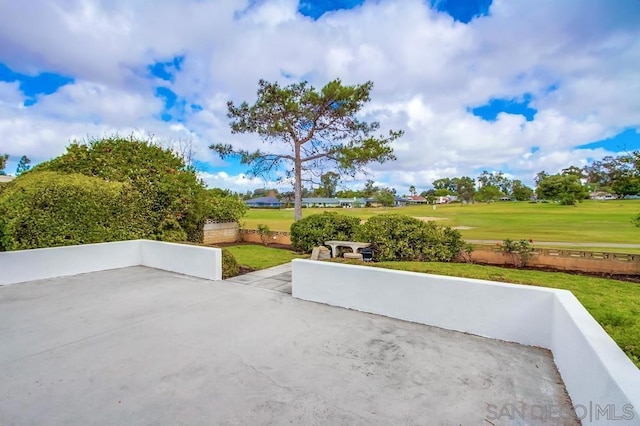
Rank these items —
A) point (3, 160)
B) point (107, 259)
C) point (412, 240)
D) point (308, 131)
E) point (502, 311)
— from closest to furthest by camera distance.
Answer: point (502, 311) → point (107, 259) → point (412, 240) → point (308, 131) → point (3, 160)

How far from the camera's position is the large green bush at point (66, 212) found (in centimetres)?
672

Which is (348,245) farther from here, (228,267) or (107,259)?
(107,259)

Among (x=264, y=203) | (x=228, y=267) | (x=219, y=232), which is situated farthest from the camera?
(x=264, y=203)

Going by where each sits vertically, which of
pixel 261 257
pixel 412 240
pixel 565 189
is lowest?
pixel 261 257

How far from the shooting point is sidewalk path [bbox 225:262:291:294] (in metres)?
6.15

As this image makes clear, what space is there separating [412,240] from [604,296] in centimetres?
386

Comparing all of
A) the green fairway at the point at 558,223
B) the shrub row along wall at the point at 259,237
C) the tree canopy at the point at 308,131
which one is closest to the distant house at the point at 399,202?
the green fairway at the point at 558,223

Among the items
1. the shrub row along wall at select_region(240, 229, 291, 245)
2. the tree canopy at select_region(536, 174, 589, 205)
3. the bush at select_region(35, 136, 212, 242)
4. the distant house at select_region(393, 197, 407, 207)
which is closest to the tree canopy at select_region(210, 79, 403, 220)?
the shrub row along wall at select_region(240, 229, 291, 245)

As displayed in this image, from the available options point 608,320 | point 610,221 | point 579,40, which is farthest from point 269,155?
point 610,221

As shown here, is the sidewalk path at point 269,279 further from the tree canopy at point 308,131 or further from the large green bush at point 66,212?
the tree canopy at point 308,131

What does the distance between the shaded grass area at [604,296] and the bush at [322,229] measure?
4951 millimetres

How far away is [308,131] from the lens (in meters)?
12.7

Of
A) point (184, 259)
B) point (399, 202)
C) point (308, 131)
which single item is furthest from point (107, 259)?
point (399, 202)

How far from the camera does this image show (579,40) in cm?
598
